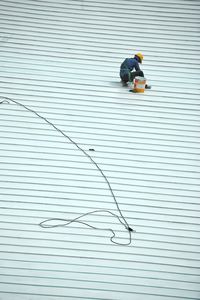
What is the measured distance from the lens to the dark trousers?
826cm

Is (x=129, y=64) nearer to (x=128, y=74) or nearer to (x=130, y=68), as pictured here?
(x=130, y=68)

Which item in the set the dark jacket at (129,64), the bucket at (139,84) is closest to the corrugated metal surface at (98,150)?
the bucket at (139,84)

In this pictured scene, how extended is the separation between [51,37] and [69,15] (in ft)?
2.81

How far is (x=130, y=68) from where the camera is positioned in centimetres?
824

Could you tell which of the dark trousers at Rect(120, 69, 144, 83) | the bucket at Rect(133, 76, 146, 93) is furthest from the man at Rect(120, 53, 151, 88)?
the bucket at Rect(133, 76, 146, 93)

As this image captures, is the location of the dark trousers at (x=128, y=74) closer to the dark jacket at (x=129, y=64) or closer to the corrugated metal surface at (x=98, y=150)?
the dark jacket at (x=129, y=64)

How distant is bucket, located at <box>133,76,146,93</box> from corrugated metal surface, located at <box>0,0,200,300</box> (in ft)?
0.50

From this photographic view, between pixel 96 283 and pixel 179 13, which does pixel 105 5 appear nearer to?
pixel 179 13

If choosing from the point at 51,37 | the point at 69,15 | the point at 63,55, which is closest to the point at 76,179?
the point at 63,55

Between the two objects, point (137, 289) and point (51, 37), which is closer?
point (137, 289)

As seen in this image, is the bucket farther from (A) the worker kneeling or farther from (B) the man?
(B) the man

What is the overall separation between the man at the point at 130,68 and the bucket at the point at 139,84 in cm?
14

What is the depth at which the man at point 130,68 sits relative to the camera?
8234 mm

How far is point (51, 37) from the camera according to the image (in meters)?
9.37
